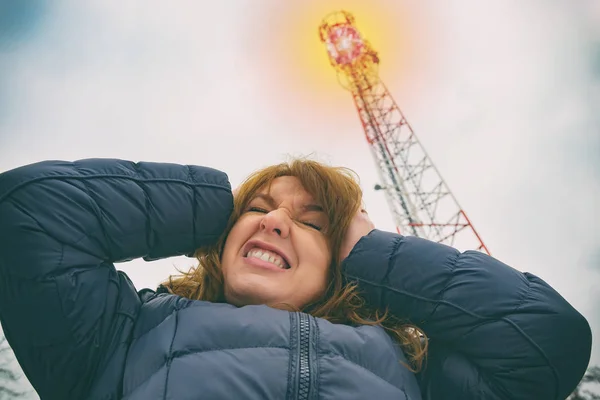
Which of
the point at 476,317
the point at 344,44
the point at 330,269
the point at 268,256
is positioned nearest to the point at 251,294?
the point at 268,256

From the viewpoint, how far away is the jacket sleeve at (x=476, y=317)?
152cm

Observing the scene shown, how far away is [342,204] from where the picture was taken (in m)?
2.28

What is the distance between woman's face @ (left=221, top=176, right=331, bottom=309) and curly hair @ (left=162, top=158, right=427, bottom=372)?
0.06 meters

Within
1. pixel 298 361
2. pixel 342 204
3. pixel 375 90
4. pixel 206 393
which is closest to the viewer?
pixel 206 393

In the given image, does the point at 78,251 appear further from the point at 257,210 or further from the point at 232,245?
the point at 257,210

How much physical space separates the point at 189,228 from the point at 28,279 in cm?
70

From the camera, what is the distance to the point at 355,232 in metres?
2.18

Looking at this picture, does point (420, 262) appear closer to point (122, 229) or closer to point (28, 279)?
point (122, 229)

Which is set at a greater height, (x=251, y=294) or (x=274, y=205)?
(x=274, y=205)

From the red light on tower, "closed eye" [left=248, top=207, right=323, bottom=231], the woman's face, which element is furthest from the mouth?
the red light on tower

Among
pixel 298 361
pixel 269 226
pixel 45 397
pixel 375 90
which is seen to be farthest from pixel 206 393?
pixel 375 90

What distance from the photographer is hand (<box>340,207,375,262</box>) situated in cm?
213

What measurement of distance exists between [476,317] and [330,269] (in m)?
0.84

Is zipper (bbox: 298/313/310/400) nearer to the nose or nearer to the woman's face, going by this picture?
the woman's face
